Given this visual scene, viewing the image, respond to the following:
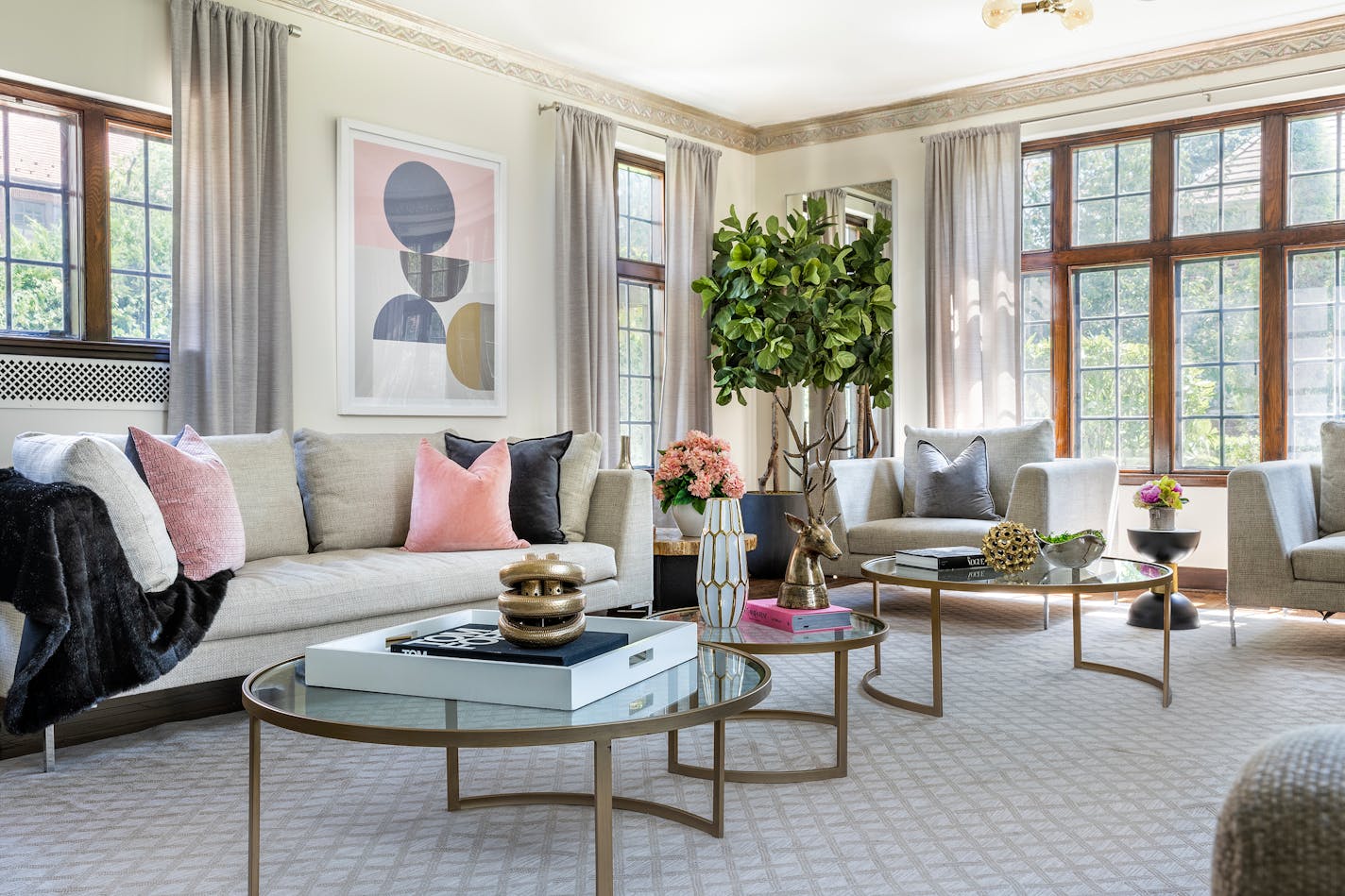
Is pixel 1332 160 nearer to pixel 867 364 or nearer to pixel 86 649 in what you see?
pixel 867 364

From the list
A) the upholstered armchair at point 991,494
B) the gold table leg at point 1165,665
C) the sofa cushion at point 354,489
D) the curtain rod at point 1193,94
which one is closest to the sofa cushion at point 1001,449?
the upholstered armchair at point 991,494

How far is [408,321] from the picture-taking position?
498cm

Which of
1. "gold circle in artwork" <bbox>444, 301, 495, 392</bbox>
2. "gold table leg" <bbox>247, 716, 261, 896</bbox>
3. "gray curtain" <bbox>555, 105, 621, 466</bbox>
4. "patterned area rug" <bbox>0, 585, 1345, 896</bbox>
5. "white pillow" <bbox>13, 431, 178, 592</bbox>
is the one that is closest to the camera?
"gold table leg" <bbox>247, 716, 261, 896</bbox>

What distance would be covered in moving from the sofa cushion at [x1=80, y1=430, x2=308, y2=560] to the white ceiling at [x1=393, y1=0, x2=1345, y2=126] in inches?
91.4

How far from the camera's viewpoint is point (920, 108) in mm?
6336

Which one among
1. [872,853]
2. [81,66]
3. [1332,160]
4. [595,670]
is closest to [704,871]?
[872,853]

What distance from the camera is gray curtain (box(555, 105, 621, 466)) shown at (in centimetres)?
563

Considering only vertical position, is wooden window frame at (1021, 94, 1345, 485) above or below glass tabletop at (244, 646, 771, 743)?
above

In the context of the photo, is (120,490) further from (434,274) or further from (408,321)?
(434,274)

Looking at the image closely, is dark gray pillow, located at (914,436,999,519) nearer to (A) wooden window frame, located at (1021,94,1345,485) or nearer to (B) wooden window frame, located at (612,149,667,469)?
(A) wooden window frame, located at (1021,94,1345,485)

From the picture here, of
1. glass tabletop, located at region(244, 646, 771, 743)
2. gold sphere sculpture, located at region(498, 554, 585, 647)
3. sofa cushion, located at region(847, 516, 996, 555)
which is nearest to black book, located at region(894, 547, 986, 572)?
sofa cushion, located at region(847, 516, 996, 555)

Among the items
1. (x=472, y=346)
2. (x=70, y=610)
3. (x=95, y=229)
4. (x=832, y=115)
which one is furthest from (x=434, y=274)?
(x=832, y=115)

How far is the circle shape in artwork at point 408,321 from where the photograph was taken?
489 centimetres

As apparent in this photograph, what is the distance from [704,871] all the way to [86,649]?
1.61 metres
